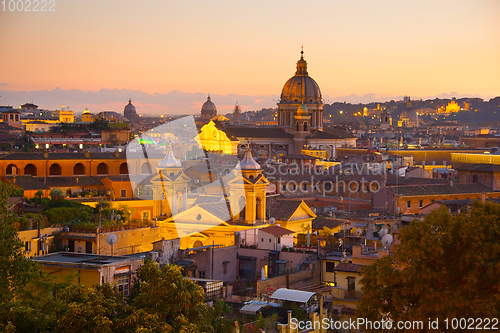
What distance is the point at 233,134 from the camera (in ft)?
237

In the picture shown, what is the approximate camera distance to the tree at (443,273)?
32.8ft

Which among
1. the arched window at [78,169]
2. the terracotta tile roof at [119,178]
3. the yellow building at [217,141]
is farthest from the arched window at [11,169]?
the yellow building at [217,141]

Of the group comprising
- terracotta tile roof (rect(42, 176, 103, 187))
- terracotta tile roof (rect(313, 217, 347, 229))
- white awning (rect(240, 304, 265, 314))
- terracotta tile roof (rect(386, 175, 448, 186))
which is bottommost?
white awning (rect(240, 304, 265, 314))

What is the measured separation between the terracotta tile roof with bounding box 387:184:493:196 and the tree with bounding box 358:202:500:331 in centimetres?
2450

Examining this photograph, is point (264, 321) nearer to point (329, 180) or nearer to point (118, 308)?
point (118, 308)

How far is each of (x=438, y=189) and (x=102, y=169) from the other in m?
17.0

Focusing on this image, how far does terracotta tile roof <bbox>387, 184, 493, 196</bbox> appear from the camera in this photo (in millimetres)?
35719

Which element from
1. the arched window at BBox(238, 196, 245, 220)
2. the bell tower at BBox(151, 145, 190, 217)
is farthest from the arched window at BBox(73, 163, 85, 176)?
the arched window at BBox(238, 196, 245, 220)

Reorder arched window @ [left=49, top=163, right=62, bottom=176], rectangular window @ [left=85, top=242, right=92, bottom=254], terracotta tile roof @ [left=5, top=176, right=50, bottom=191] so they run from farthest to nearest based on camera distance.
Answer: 1. arched window @ [left=49, top=163, right=62, bottom=176]
2. terracotta tile roof @ [left=5, top=176, right=50, bottom=191]
3. rectangular window @ [left=85, top=242, right=92, bottom=254]

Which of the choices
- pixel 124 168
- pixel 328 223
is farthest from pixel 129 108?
pixel 328 223

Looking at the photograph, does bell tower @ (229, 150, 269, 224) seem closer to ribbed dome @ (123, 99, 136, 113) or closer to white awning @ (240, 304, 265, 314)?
white awning @ (240, 304, 265, 314)

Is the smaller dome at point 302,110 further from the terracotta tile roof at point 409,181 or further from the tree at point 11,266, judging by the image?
the tree at point 11,266

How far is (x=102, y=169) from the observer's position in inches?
Result: 1564

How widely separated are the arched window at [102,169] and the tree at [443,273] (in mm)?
30098
